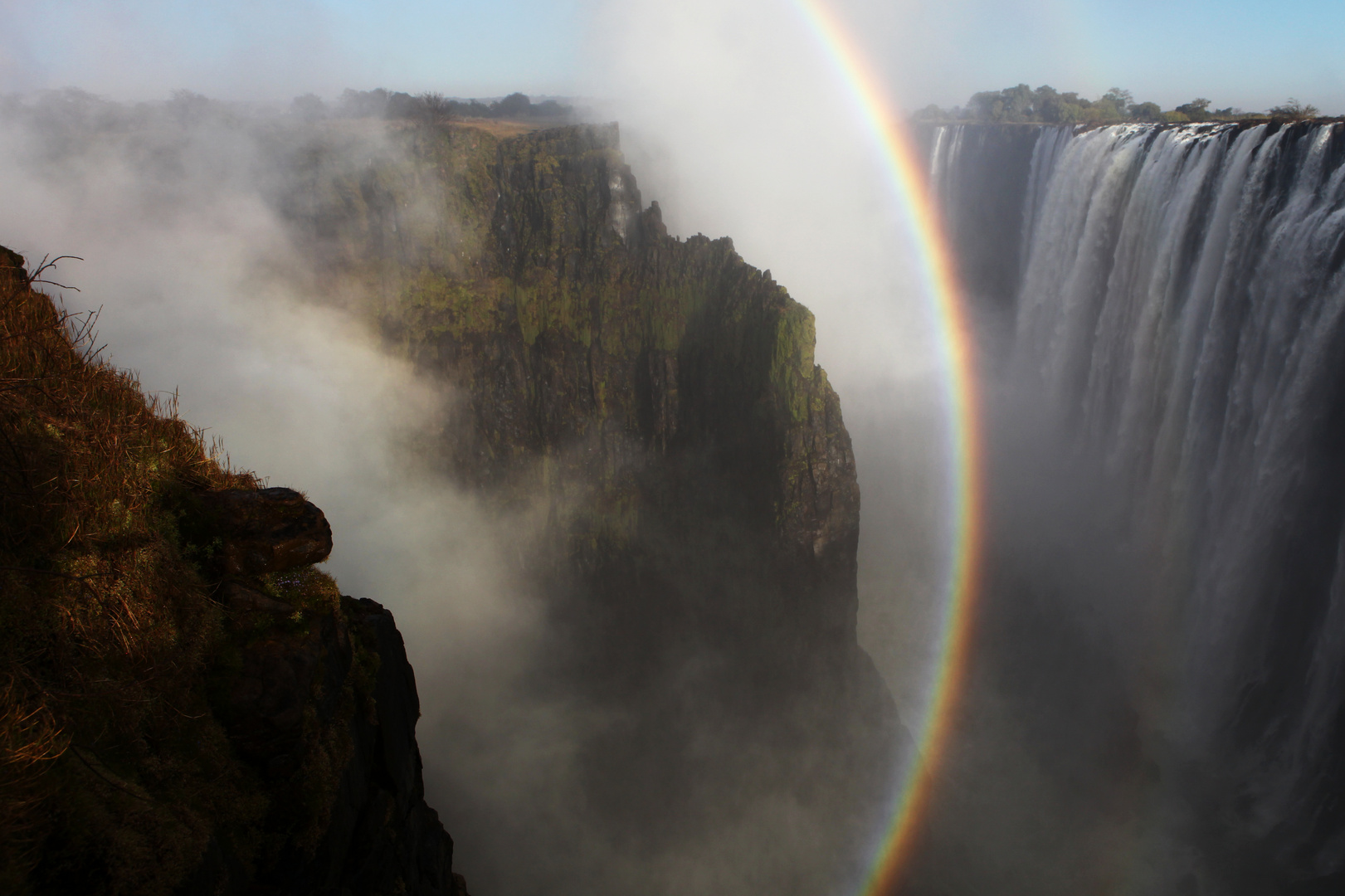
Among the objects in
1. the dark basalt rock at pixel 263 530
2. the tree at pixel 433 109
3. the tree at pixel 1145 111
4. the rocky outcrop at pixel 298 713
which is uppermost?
the tree at pixel 1145 111

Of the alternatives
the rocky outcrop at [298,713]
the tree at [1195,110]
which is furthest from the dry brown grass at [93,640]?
the tree at [1195,110]

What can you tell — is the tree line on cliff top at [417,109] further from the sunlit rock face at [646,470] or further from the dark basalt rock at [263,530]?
the dark basalt rock at [263,530]

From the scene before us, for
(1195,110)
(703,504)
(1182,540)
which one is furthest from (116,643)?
(1195,110)

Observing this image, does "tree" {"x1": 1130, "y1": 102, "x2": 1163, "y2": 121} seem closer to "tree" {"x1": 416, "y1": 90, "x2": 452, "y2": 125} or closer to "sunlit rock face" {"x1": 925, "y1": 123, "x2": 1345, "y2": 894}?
"sunlit rock face" {"x1": 925, "y1": 123, "x2": 1345, "y2": 894}

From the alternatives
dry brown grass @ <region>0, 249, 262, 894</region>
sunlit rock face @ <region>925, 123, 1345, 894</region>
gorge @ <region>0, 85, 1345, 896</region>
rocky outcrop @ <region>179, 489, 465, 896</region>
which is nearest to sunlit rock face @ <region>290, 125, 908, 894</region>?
gorge @ <region>0, 85, 1345, 896</region>

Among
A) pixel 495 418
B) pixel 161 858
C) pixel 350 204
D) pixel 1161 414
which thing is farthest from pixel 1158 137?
pixel 350 204

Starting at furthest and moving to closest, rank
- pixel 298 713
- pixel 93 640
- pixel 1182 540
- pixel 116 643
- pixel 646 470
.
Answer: pixel 646 470, pixel 1182 540, pixel 298 713, pixel 116 643, pixel 93 640

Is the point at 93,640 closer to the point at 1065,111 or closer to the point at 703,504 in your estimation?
the point at 703,504
